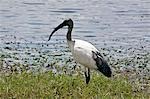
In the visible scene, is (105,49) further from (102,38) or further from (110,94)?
(110,94)

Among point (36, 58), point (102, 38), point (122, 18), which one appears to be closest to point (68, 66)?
point (36, 58)

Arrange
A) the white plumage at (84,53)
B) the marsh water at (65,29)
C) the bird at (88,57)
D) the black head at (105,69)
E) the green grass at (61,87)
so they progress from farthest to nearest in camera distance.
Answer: the marsh water at (65,29), the white plumage at (84,53), the bird at (88,57), the black head at (105,69), the green grass at (61,87)

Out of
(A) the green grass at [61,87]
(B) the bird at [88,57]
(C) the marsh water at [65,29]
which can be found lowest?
(C) the marsh water at [65,29]

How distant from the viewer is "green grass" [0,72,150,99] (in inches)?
374

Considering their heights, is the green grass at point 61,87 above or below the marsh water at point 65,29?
above

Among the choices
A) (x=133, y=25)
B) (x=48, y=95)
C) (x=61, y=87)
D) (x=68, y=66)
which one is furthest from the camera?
(x=133, y=25)

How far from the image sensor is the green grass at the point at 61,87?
9.51 m

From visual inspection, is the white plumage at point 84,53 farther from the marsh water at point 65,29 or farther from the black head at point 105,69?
the marsh water at point 65,29

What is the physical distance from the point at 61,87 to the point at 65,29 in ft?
34.6

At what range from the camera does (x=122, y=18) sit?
24.4 m

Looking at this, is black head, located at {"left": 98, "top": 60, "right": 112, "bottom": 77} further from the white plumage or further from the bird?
the white plumage

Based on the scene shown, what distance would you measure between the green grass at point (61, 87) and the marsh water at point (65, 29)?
8.65 feet

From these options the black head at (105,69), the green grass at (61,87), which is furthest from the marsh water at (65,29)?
the black head at (105,69)

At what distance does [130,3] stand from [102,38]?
12815mm
